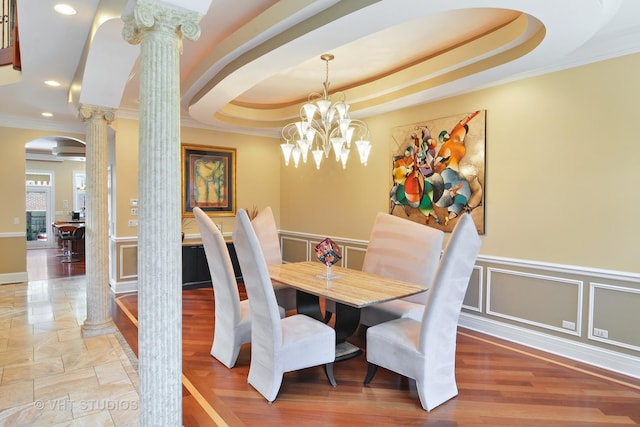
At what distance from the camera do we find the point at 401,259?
12.5ft

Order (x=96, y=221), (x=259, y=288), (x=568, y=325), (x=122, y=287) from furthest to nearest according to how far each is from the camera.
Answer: (x=122, y=287) < (x=96, y=221) < (x=568, y=325) < (x=259, y=288)

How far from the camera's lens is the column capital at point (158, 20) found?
74.7 inches

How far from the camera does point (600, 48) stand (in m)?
3.15

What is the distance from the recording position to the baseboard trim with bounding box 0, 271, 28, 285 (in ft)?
20.3

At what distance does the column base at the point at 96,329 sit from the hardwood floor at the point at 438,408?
1.09 metres

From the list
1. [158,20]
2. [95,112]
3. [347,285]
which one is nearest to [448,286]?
[347,285]

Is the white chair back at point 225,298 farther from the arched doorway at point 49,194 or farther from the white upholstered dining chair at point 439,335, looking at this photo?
the arched doorway at point 49,194

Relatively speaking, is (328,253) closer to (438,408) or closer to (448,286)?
(448,286)

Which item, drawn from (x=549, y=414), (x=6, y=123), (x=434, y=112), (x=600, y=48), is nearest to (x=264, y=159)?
(x=434, y=112)

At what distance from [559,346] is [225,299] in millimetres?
3111

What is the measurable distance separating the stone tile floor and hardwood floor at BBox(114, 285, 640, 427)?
493 mm

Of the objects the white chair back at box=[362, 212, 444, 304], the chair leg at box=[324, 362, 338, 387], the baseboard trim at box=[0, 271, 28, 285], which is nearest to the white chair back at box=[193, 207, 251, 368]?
the chair leg at box=[324, 362, 338, 387]

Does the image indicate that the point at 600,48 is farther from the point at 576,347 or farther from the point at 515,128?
the point at 576,347

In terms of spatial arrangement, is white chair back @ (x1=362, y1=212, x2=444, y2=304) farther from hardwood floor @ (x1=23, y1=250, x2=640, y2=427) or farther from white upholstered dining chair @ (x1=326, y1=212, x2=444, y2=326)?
hardwood floor @ (x1=23, y1=250, x2=640, y2=427)
